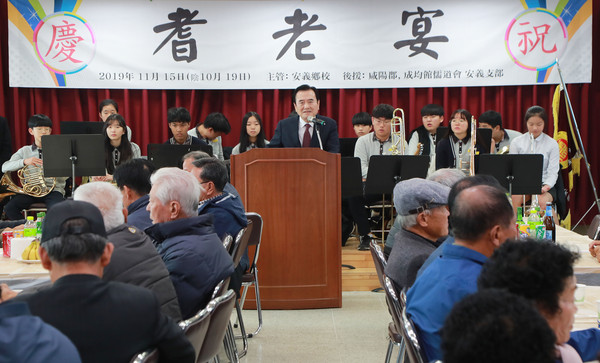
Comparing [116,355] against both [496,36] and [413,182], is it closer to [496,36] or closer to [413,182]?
[413,182]

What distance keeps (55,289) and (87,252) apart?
0.12m

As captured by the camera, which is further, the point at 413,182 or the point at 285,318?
the point at 285,318

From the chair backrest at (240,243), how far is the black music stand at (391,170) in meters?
1.97

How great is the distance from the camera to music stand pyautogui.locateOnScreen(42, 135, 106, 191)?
5496 mm

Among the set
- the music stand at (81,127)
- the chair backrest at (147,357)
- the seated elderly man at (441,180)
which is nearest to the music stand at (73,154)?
the music stand at (81,127)

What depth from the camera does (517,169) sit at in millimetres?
4930

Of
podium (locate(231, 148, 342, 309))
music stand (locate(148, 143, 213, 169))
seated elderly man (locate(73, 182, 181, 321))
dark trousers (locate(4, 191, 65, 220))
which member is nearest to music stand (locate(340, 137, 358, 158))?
music stand (locate(148, 143, 213, 169))

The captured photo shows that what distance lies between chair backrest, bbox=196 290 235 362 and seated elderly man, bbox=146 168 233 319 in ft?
0.88

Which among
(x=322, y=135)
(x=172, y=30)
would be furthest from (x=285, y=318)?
(x=172, y=30)

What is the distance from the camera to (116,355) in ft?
5.28

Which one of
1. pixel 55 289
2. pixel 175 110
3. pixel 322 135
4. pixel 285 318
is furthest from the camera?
pixel 175 110

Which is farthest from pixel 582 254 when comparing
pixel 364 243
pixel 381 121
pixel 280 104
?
pixel 280 104

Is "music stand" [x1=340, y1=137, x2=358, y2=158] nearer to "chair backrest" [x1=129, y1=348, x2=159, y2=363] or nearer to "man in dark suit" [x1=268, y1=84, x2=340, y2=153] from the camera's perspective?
"man in dark suit" [x1=268, y1=84, x2=340, y2=153]

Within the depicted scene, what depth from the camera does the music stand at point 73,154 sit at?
5.50m
